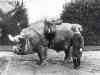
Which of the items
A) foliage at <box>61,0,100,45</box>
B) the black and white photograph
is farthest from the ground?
foliage at <box>61,0,100,45</box>

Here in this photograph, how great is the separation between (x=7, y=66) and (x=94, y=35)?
11211 mm

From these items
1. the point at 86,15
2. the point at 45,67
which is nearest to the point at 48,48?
the point at 45,67

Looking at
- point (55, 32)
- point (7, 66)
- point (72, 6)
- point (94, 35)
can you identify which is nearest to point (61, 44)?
point (55, 32)

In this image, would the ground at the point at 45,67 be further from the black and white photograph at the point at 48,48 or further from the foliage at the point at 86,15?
the foliage at the point at 86,15

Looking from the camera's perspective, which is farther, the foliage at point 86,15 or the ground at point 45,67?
the foliage at point 86,15

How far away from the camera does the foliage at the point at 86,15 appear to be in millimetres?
18297

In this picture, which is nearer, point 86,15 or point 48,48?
point 48,48

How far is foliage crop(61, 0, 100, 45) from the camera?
18.3m

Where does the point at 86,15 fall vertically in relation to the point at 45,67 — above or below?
above

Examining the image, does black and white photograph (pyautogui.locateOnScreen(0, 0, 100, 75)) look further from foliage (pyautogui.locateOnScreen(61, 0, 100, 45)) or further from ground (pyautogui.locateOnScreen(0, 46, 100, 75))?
foliage (pyautogui.locateOnScreen(61, 0, 100, 45))

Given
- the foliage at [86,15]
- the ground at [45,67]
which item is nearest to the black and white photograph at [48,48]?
the ground at [45,67]

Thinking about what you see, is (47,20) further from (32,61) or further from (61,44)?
(32,61)

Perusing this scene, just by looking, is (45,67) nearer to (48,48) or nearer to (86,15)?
(48,48)

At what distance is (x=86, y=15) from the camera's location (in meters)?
20.5
